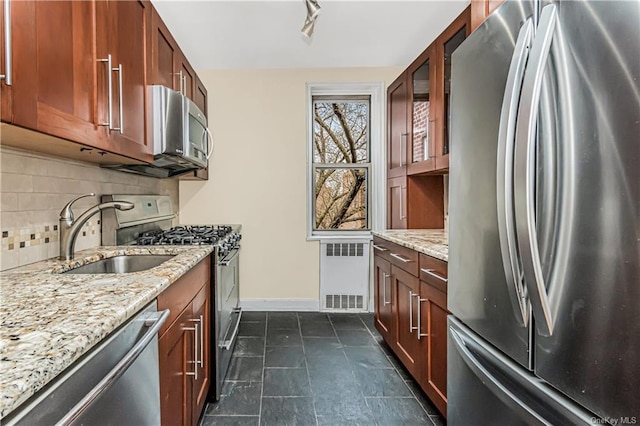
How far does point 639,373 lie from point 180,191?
139 inches

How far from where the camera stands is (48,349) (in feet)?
1.99

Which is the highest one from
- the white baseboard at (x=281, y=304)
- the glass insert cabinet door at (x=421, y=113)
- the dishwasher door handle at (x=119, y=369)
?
the glass insert cabinet door at (x=421, y=113)

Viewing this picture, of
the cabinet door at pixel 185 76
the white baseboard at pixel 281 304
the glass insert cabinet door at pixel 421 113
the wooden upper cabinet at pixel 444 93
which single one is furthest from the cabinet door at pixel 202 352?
the glass insert cabinet door at pixel 421 113

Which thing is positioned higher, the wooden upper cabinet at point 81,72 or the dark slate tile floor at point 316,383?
the wooden upper cabinet at point 81,72

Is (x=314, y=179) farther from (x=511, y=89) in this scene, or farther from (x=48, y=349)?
(x=48, y=349)

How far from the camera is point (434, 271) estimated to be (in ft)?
5.50

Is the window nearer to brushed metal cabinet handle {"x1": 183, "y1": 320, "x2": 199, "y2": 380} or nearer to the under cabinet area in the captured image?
the under cabinet area

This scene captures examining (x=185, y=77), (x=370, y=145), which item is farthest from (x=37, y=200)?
(x=370, y=145)

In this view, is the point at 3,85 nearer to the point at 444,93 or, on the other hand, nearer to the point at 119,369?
the point at 119,369

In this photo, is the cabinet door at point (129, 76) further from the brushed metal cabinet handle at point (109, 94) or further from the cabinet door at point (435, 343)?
the cabinet door at point (435, 343)

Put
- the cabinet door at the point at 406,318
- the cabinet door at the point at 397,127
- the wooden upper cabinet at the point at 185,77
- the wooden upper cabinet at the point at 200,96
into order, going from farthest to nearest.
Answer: the cabinet door at the point at 397,127
the wooden upper cabinet at the point at 200,96
the wooden upper cabinet at the point at 185,77
the cabinet door at the point at 406,318

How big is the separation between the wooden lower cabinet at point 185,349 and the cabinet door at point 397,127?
78.2 inches

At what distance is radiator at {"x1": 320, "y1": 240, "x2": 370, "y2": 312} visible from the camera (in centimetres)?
350

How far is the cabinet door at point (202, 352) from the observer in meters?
1.56
